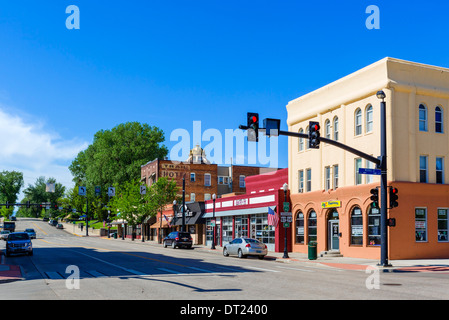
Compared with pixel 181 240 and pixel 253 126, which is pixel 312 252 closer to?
pixel 253 126

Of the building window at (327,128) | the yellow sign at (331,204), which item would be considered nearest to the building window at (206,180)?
the building window at (327,128)

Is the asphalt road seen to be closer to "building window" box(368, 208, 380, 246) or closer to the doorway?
"building window" box(368, 208, 380, 246)

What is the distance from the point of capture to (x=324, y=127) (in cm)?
3869

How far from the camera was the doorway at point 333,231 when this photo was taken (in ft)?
118

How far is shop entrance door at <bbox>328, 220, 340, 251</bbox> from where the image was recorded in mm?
35781

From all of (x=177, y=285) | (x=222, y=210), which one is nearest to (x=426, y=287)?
(x=177, y=285)

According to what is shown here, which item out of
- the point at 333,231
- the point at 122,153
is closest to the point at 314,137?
the point at 333,231

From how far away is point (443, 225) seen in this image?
32.7 metres

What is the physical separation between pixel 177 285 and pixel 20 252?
22.5 m

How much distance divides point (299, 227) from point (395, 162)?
11.4m

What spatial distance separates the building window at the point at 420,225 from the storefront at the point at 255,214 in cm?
1084

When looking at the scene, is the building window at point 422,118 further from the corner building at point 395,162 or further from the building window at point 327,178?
the building window at point 327,178

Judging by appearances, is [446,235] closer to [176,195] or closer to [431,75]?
[431,75]

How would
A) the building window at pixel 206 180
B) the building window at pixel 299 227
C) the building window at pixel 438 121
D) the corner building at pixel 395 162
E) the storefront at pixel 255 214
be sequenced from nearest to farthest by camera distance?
the corner building at pixel 395 162
the building window at pixel 438 121
the building window at pixel 299 227
the storefront at pixel 255 214
the building window at pixel 206 180
